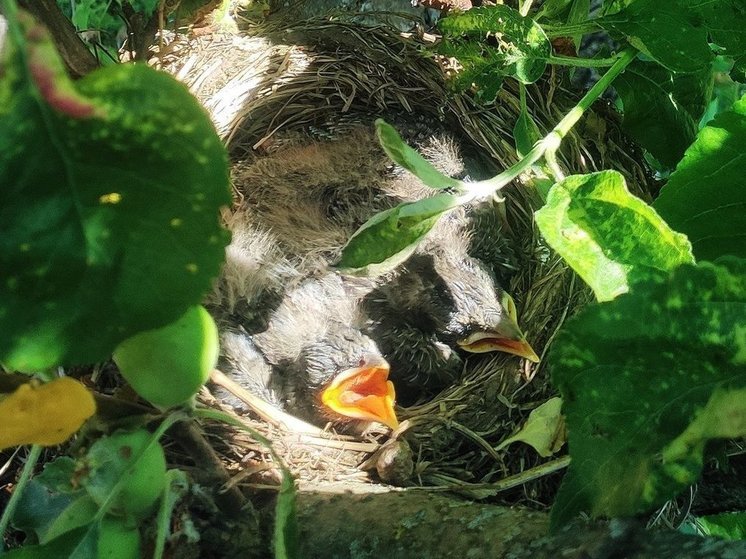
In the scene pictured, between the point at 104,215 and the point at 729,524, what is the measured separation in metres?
1.38

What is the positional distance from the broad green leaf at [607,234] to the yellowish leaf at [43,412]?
1.43ft

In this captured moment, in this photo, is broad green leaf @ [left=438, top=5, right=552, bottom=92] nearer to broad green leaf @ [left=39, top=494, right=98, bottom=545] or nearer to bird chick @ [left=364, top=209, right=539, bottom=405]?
bird chick @ [left=364, top=209, right=539, bottom=405]

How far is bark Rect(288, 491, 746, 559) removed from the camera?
470 mm

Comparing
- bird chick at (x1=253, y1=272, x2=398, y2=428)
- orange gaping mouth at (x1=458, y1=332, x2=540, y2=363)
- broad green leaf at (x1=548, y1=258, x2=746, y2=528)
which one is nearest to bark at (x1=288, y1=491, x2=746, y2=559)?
broad green leaf at (x1=548, y1=258, x2=746, y2=528)

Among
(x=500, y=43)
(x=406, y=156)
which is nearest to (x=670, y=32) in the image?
(x=500, y=43)

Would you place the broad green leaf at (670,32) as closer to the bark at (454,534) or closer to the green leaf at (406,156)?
the green leaf at (406,156)

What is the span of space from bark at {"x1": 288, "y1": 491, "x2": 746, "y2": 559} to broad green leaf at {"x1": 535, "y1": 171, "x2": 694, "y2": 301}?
22cm

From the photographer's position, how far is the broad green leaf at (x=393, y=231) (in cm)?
83

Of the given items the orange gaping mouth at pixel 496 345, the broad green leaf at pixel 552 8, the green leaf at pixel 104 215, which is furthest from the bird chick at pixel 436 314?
the green leaf at pixel 104 215

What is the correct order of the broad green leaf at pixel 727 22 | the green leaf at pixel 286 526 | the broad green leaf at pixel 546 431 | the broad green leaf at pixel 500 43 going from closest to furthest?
the green leaf at pixel 286 526, the broad green leaf at pixel 727 22, the broad green leaf at pixel 500 43, the broad green leaf at pixel 546 431

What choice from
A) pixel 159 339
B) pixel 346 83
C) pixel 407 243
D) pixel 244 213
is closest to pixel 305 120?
pixel 346 83

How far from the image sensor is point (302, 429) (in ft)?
4.20

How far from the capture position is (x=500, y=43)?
1.17 m

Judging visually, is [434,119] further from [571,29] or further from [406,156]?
[406,156]
